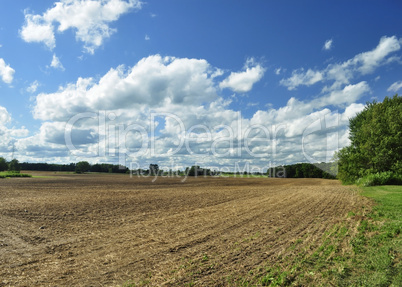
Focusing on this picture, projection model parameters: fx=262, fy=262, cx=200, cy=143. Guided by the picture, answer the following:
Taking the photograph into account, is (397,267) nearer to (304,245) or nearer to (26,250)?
(304,245)

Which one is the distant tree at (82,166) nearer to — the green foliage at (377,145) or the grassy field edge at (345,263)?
the green foliage at (377,145)

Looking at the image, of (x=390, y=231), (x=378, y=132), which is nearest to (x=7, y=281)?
(x=390, y=231)

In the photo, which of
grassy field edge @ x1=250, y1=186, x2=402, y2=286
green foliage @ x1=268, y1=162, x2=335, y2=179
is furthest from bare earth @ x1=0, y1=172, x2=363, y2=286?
green foliage @ x1=268, y1=162, x2=335, y2=179

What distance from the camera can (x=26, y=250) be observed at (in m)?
9.19

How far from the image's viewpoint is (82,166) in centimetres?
13688

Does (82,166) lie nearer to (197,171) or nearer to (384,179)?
(197,171)

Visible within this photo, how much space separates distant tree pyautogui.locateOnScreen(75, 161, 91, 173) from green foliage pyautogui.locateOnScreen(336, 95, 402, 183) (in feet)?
405

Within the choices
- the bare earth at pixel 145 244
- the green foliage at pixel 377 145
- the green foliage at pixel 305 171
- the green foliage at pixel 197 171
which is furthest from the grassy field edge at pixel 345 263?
the green foliage at pixel 305 171

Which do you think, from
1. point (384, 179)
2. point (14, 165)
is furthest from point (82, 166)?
point (384, 179)

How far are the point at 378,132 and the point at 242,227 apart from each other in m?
39.3

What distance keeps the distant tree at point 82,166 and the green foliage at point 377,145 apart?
12343 cm

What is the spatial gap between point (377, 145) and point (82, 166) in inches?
5175

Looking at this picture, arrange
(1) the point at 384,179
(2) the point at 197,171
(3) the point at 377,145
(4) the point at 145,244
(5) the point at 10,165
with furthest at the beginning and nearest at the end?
(2) the point at 197,171 → (5) the point at 10,165 → (3) the point at 377,145 → (1) the point at 384,179 → (4) the point at 145,244

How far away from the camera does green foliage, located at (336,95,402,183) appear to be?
40.0m
